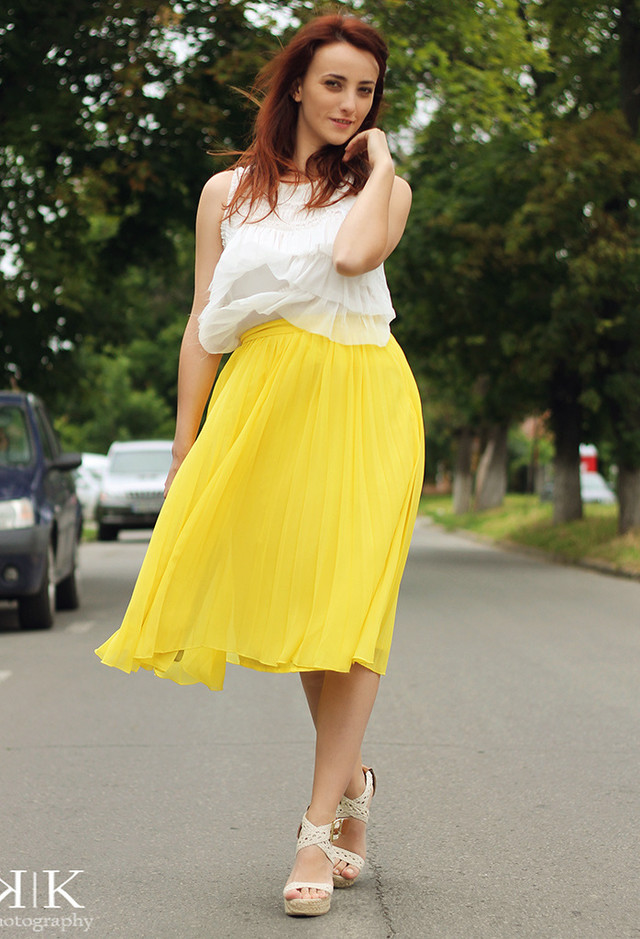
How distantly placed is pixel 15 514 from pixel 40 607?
765mm

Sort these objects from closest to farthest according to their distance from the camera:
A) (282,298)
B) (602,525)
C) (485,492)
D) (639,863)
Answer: (282,298)
(639,863)
(602,525)
(485,492)

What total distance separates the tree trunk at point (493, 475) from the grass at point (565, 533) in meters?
0.86

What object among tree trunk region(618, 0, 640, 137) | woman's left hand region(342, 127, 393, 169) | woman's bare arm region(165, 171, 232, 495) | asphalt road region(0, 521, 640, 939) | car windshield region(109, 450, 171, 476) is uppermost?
tree trunk region(618, 0, 640, 137)

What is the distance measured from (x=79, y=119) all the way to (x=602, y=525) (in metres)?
11.4

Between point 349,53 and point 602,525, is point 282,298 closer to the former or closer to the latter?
point 349,53

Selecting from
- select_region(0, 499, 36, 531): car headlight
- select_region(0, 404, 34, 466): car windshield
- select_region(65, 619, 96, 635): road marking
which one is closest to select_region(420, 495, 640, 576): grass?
select_region(65, 619, 96, 635): road marking

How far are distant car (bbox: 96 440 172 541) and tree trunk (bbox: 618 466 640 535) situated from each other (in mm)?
8665

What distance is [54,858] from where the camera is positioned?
3895 millimetres

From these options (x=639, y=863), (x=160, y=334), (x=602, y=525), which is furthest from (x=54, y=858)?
(x=160, y=334)

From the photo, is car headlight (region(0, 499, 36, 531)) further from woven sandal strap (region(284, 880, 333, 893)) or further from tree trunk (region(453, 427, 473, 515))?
tree trunk (region(453, 427, 473, 515))

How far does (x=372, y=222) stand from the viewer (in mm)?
3295

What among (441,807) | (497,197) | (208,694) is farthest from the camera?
(497,197)

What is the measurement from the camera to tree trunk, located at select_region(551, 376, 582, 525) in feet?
75.8

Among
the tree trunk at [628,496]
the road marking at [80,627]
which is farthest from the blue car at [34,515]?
the tree trunk at [628,496]
